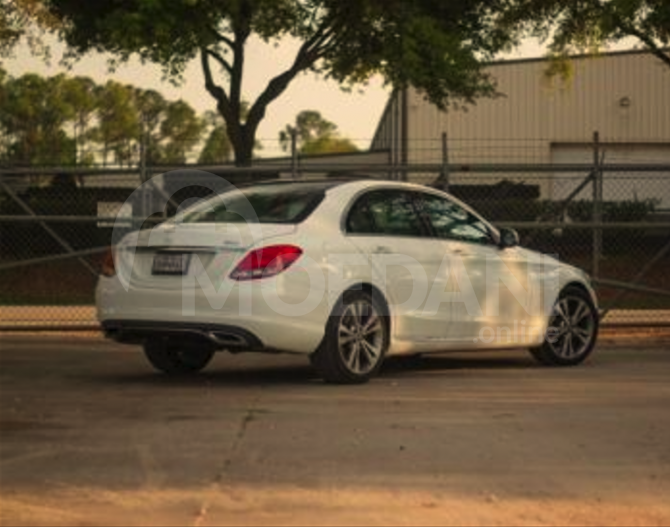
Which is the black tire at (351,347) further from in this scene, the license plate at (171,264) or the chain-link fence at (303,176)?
the chain-link fence at (303,176)

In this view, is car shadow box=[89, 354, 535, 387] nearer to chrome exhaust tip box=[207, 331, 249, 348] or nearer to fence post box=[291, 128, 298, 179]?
chrome exhaust tip box=[207, 331, 249, 348]

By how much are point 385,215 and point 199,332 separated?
1875 mm

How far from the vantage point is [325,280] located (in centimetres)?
974

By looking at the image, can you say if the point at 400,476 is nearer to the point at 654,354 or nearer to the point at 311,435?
the point at 311,435

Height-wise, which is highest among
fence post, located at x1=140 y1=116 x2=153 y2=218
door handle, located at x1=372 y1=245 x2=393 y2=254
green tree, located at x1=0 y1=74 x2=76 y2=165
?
green tree, located at x1=0 y1=74 x2=76 y2=165

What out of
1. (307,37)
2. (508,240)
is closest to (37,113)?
(307,37)

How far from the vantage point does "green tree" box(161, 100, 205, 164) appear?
115m

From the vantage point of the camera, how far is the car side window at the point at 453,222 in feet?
36.0

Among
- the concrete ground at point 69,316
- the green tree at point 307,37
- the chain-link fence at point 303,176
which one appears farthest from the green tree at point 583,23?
the concrete ground at point 69,316

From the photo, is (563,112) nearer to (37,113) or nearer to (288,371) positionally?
(288,371)

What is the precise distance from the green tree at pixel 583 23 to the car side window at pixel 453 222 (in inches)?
569

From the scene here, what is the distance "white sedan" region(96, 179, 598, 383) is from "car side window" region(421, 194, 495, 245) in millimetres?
12

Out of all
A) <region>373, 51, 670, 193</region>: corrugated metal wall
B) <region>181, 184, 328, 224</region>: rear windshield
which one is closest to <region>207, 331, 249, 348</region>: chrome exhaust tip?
<region>181, 184, 328, 224</region>: rear windshield

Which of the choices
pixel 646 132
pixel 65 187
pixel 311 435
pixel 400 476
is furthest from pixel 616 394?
pixel 646 132
